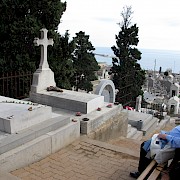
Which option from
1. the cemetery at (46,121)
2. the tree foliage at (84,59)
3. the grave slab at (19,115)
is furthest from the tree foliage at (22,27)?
the tree foliage at (84,59)

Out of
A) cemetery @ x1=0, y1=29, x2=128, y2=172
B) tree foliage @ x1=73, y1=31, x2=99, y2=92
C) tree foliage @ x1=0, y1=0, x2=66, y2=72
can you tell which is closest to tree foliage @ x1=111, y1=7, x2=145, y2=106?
tree foliage @ x1=73, y1=31, x2=99, y2=92

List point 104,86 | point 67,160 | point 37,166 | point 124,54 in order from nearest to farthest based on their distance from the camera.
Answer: point 37,166 → point 67,160 → point 104,86 → point 124,54

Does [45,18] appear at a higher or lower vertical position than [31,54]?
higher

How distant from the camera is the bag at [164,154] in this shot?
3199mm

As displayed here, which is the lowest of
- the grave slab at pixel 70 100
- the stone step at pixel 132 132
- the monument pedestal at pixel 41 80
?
the stone step at pixel 132 132

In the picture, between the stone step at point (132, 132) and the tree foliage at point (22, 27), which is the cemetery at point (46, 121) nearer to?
the stone step at point (132, 132)

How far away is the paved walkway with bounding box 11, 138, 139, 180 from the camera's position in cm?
375

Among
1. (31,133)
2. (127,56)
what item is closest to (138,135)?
(31,133)

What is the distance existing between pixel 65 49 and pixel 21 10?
8.96ft

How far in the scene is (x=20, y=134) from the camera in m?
4.01

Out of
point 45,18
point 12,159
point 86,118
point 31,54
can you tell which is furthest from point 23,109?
point 45,18

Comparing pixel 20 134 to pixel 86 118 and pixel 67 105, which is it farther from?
pixel 67 105

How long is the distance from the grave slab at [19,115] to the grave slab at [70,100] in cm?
131

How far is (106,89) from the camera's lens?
29.3 ft
